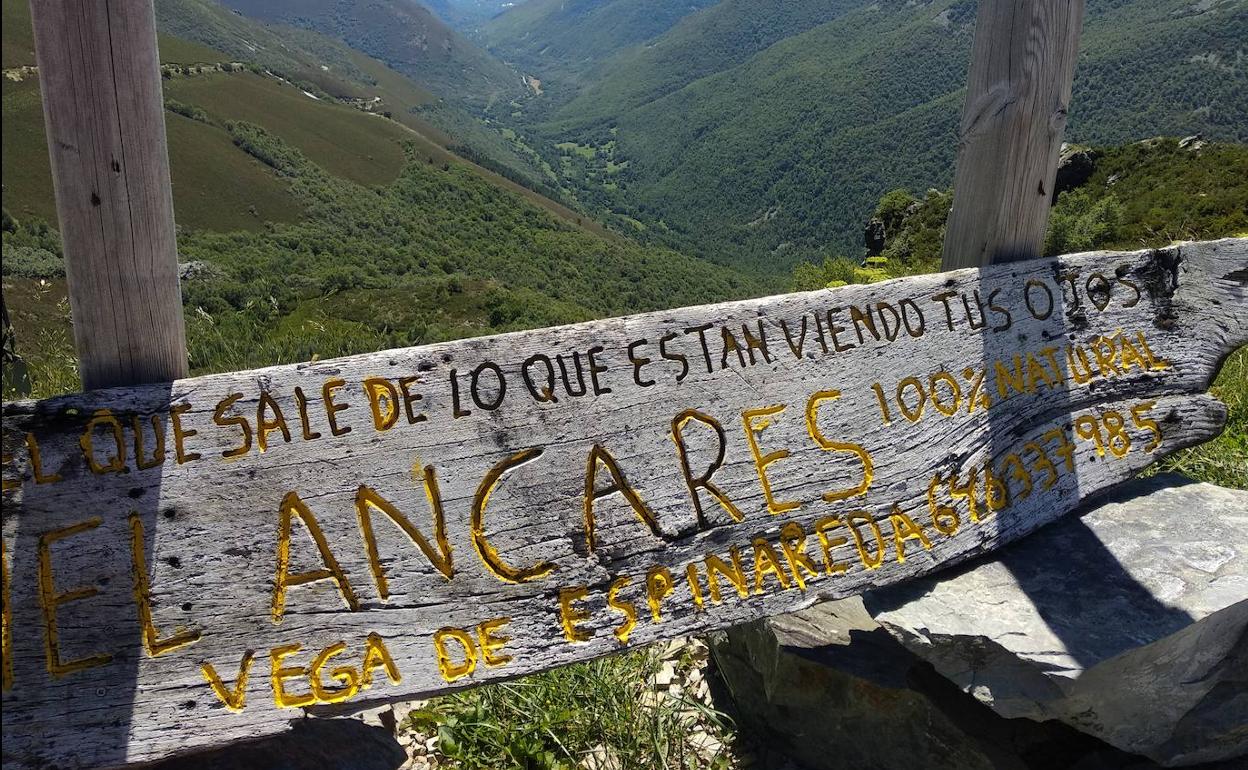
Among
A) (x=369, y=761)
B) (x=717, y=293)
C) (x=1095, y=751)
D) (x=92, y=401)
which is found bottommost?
(x=1095, y=751)

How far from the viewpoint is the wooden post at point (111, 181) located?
191 centimetres

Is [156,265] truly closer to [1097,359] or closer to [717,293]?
[1097,359]

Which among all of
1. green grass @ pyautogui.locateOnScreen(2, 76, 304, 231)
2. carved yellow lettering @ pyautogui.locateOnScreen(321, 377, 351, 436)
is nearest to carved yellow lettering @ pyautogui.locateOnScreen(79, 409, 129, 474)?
carved yellow lettering @ pyautogui.locateOnScreen(321, 377, 351, 436)

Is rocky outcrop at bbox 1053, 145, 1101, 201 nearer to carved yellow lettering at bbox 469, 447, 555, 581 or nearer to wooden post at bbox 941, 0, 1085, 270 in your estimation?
wooden post at bbox 941, 0, 1085, 270

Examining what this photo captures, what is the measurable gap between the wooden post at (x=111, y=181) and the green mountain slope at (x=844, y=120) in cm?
6607

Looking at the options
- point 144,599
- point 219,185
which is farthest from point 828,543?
point 219,185

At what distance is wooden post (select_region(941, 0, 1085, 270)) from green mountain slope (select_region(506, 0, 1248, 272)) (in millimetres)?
64164

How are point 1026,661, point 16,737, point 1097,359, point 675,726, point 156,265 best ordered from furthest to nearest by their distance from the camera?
point 1097,359 → point 675,726 → point 1026,661 → point 156,265 → point 16,737

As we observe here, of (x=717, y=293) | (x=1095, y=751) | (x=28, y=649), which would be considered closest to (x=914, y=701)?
(x=1095, y=751)

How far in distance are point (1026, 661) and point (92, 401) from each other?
8.59 ft

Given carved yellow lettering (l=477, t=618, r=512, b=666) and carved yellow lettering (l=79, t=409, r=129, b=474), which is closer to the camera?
carved yellow lettering (l=79, t=409, r=129, b=474)

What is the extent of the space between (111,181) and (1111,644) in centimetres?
296

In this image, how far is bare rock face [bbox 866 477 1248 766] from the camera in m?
2.29

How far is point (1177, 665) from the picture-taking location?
2.31 metres
